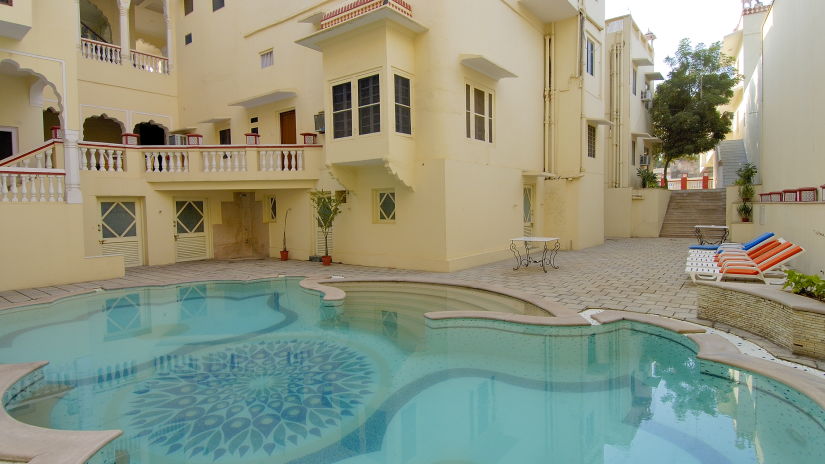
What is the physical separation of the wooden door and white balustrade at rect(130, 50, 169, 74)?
686 centimetres

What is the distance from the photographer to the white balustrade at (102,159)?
12.8 metres

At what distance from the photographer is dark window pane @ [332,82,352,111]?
1224 centimetres

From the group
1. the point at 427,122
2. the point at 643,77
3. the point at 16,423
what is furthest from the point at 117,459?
the point at 643,77

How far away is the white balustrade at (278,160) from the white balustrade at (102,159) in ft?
12.7

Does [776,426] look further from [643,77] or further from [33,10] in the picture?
[643,77]

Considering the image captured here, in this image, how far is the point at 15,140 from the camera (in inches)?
547

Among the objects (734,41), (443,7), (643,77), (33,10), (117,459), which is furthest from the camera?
(734,41)

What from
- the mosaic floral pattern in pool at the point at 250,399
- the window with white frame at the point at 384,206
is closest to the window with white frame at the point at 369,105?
the window with white frame at the point at 384,206

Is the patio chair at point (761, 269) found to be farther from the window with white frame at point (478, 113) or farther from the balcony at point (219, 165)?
the balcony at point (219, 165)

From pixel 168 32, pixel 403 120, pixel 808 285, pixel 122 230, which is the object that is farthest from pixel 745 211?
pixel 168 32

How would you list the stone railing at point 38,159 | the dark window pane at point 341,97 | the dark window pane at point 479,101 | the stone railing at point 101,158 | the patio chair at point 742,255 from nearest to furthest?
the patio chair at point 742,255
the stone railing at point 38,159
the dark window pane at point 341,97
the stone railing at point 101,158
the dark window pane at point 479,101

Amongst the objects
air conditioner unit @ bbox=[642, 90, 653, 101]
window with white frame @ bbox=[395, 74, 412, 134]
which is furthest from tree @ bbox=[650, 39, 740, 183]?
window with white frame @ bbox=[395, 74, 412, 134]

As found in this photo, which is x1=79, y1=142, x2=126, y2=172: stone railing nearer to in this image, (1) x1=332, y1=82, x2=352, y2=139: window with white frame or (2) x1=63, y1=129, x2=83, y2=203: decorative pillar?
(2) x1=63, y1=129, x2=83, y2=203: decorative pillar

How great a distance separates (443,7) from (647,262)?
8.93 meters
